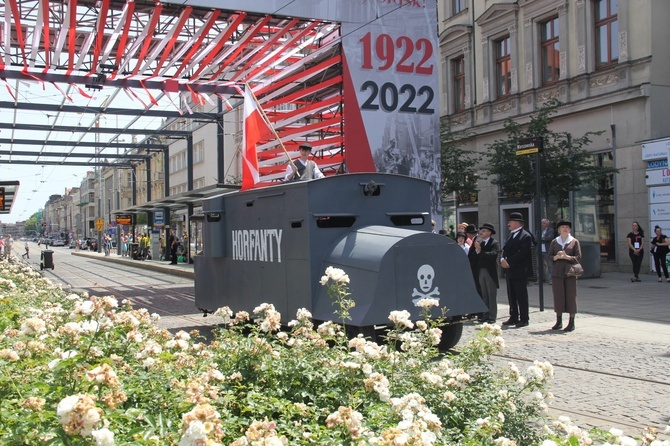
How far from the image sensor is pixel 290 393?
4.06 meters

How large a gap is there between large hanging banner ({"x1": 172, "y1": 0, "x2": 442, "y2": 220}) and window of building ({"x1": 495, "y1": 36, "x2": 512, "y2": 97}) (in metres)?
10.2

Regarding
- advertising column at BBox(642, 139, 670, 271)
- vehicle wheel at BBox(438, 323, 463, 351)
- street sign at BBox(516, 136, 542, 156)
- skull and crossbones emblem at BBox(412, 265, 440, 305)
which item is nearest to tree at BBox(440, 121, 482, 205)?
advertising column at BBox(642, 139, 670, 271)

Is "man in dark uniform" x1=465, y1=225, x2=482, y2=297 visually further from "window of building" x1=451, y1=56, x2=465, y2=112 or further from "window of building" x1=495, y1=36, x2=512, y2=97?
"window of building" x1=451, y1=56, x2=465, y2=112

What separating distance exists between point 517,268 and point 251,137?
5.15 meters

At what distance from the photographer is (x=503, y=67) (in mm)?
27641

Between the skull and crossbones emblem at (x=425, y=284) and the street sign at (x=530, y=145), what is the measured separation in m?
6.47

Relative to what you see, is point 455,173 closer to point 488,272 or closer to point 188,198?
point 488,272

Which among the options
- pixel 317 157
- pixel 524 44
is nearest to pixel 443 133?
pixel 524 44

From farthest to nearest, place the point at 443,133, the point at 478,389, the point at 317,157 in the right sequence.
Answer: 1. the point at 443,133
2. the point at 317,157
3. the point at 478,389

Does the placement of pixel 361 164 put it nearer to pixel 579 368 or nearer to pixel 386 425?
pixel 579 368

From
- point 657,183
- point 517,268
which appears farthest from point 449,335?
point 657,183

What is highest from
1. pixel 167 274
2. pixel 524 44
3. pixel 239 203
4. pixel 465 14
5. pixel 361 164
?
pixel 465 14

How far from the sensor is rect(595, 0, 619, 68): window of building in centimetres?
2191

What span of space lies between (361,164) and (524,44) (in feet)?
40.4
